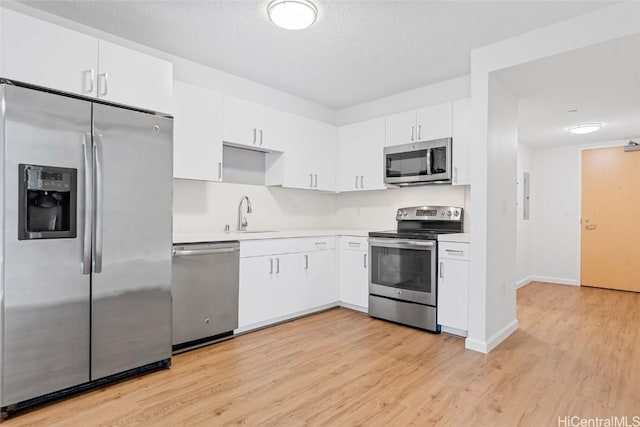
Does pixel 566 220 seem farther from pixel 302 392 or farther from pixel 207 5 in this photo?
pixel 207 5

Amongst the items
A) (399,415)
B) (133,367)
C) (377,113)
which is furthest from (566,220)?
(133,367)

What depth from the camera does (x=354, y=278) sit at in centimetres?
400

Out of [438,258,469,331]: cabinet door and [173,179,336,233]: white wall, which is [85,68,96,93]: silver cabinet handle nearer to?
[173,179,336,233]: white wall

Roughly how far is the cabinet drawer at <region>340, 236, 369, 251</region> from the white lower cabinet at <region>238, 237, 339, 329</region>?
0.13m

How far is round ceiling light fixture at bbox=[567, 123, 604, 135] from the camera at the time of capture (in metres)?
4.52

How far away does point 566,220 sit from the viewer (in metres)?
5.76

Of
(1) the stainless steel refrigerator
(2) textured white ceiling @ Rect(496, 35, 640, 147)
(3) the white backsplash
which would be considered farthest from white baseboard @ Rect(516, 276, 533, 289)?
(1) the stainless steel refrigerator

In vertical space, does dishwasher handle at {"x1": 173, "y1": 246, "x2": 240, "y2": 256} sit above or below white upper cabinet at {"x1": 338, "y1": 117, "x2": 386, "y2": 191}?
below

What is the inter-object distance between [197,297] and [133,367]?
0.65 metres

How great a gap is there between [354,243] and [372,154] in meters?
1.07

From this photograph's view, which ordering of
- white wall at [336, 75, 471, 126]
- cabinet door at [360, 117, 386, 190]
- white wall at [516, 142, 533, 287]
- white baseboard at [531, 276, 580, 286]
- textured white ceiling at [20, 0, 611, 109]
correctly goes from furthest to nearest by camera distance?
white baseboard at [531, 276, 580, 286] < white wall at [516, 142, 533, 287] < cabinet door at [360, 117, 386, 190] < white wall at [336, 75, 471, 126] < textured white ceiling at [20, 0, 611, 109]

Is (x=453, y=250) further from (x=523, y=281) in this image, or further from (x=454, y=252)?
(x=523, y=281)

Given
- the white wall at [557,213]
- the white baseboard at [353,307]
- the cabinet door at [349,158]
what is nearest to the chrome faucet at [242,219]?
the cabinet door at [349,158]

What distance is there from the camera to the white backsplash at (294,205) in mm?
3459
